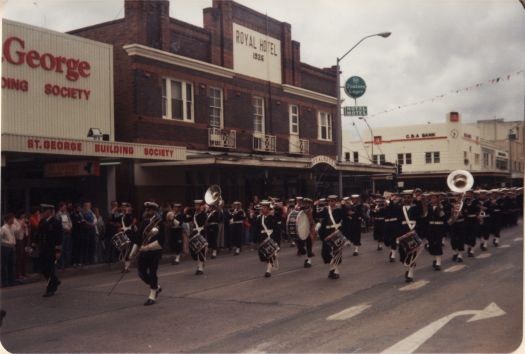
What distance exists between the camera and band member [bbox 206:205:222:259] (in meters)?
16.6

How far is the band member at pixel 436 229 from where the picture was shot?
14.0 m

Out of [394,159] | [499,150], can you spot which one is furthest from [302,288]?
[499,150]

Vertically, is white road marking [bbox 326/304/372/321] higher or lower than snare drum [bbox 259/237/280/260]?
lower

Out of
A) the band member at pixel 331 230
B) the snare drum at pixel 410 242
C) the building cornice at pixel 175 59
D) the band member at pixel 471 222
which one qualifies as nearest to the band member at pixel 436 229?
the snare drum at pixel 410 242

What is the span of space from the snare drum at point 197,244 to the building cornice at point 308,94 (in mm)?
17349

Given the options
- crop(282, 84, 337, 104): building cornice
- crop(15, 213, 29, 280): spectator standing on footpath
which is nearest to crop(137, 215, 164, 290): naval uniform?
crop(15, 213, 29, 280): spectator standing on footpath

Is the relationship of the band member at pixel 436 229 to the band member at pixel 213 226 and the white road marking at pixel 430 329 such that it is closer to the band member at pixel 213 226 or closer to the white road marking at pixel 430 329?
the white road marking at pixel 430 329

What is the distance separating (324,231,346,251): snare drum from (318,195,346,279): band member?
4cm

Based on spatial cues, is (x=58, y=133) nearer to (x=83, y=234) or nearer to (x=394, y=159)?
(x=83, y=234)

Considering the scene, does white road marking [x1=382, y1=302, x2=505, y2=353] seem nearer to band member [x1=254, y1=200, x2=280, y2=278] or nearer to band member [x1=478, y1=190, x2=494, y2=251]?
band member [x1=254, y1=200, x2=280, y2=278]

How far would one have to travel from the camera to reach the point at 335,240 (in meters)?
13.4

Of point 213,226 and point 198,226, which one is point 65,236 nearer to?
point 198,226

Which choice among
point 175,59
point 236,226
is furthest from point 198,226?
point 175,59

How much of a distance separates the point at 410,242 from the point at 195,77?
581 inches
